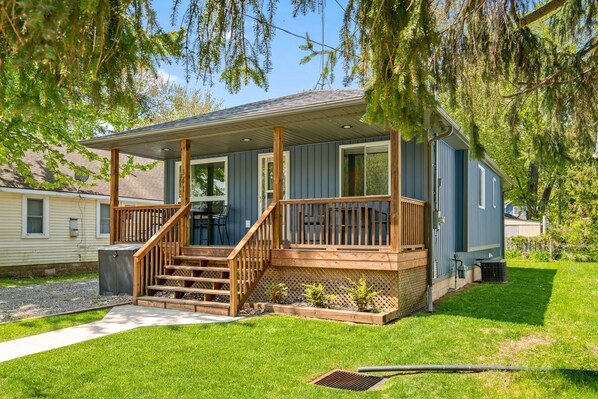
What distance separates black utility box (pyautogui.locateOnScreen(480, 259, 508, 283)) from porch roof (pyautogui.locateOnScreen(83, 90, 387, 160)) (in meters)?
5.15

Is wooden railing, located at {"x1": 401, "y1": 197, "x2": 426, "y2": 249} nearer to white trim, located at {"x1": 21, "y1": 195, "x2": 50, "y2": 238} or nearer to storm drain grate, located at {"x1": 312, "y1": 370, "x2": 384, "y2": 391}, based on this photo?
storm drain grate, located at {"x1": 312, "y1": 370, "x2": 384, "y2": 391}

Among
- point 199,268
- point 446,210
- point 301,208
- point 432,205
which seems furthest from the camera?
point 446,210

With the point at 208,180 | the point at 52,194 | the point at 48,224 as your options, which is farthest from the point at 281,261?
the point at 48,224

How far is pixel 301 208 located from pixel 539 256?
16053mm

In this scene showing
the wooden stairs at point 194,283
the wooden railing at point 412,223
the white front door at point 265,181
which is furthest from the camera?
the white front door at point 265,181

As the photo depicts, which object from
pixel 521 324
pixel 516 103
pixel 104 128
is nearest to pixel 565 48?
pixel 516 103

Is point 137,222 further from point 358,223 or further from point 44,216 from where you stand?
point 44,216

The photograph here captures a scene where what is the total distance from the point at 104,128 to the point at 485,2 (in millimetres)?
13644

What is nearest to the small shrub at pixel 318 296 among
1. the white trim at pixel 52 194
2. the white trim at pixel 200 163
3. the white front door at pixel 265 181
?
the white front door at pixel 265 181

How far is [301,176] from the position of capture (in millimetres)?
10383

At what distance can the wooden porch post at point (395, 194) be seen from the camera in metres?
7.25

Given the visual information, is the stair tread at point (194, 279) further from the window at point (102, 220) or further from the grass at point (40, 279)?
the window at point (102, 220)

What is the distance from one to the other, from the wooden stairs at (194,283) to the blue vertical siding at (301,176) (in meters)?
2.15

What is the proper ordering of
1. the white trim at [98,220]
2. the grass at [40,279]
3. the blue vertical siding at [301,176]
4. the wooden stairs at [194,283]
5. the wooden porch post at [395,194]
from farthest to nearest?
the white trim at [98,220] < the grass at [40,279] < the blue vertical siding at [301,176] < the wooden stairs at [194,283] < the wooden porch post at [395,194]
